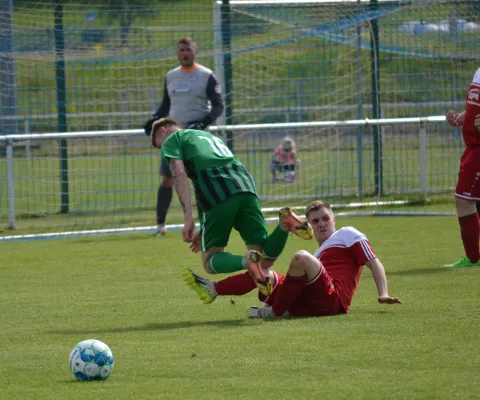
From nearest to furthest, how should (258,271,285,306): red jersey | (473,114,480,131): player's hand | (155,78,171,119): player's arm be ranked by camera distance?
(258,271,285,306): red jersey, (473,114,480,131): player's hand, (155,78,171,119): player's arm

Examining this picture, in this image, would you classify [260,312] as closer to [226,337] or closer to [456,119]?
[226,337]

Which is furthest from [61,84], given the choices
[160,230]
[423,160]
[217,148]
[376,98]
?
[217,148]

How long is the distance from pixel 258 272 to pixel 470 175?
2.93 meters

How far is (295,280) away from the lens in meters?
6.68

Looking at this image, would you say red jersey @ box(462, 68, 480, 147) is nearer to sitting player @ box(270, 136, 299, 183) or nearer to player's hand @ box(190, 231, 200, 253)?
player's hand @ box(190, 231, 200, 253)

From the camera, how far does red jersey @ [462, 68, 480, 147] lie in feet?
29.2

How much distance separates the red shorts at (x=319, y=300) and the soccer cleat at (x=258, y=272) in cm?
24

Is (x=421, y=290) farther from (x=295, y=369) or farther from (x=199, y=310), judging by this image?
(x=295, y=369)

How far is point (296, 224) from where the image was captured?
681 centimetres

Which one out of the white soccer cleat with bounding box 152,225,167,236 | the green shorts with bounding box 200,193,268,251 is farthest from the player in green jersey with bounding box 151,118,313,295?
the white soccer cleat with bounding box 152,225,167,236

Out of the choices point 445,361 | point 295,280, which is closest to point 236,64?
point 295,280

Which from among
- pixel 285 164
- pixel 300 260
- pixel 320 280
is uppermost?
pixel 285 164

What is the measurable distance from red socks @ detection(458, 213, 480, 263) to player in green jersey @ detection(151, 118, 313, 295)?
231 cm

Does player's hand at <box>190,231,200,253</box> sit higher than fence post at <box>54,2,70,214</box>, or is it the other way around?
fence post at <box>54,2,70,214</box>
